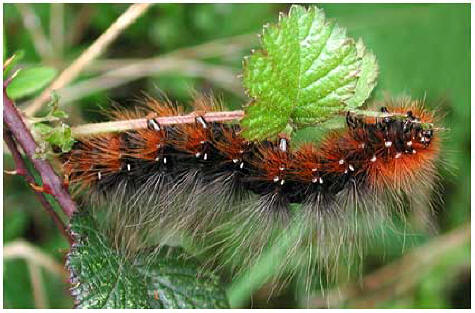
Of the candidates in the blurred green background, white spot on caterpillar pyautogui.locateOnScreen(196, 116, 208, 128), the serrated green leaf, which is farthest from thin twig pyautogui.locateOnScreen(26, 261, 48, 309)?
the serrated green leaf

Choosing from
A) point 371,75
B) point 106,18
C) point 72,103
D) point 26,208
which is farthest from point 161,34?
point 371,75

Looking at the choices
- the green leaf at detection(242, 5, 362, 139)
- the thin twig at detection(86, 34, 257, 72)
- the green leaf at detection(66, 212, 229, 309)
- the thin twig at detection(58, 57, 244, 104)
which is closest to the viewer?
the green leaf at detection(242, 5, 362, 139)

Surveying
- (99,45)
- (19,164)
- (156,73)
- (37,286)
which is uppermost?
(156,73)

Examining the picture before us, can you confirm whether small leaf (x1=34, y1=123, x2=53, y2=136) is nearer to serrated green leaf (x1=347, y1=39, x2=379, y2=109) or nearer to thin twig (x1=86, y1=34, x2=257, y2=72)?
serrated green leaf (x1=347, y1=39, x2=379, y2=109)

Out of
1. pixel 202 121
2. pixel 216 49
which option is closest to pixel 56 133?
pixel 202 121

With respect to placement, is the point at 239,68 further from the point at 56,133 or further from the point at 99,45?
the point at 56,133

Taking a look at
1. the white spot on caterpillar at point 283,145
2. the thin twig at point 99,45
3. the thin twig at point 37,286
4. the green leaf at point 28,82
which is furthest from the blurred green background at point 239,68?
the white spot on caterpillar at point 283,145
